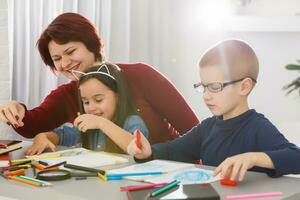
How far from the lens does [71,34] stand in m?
1.60

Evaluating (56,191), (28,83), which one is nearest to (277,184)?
(56,191)

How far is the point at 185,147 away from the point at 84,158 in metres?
0.27

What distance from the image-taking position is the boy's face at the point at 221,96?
47.1 inches

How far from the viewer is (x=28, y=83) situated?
2.20m

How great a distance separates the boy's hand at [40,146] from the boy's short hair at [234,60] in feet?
1.43

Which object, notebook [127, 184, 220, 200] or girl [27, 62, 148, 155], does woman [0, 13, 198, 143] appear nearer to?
girl [27, 62, 148, 155]

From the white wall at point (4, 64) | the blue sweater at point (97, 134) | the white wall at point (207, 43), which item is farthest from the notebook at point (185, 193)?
the white wall at point (207, 43)

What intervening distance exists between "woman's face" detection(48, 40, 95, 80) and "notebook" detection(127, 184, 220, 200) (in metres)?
0.88

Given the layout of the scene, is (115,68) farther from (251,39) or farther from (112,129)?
(251,39)

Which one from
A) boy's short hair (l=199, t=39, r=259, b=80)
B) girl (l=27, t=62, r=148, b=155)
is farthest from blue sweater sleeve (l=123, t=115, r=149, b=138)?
boy's short hair (l=199, t=39, r=259, b=80)

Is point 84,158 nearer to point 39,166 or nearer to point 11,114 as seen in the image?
point 39,166

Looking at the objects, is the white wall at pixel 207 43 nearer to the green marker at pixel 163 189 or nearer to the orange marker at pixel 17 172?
the orange marker at pixel 17 172

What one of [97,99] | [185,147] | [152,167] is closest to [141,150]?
[152,167]

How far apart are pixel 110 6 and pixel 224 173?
157 cm
